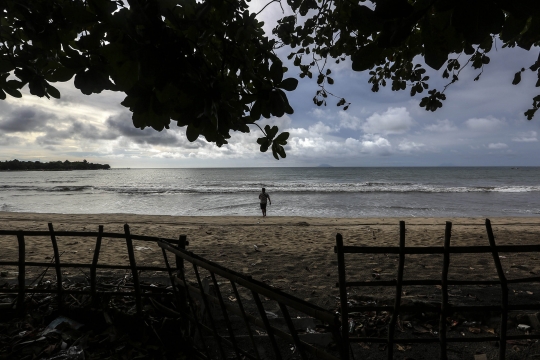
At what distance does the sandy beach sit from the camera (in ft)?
16.6

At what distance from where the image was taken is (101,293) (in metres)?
3.19

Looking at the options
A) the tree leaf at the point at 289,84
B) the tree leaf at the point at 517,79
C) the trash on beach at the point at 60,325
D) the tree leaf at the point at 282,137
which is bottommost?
the trash on beach at the point at 60,325

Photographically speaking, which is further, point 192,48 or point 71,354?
point 71,354

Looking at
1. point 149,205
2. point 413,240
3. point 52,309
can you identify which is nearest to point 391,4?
point 52,309

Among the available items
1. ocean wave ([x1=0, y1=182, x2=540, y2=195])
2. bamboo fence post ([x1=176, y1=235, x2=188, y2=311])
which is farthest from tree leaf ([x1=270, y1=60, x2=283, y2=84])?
ocean wave ([x1=0, y1=182, x2=540, y2=195])

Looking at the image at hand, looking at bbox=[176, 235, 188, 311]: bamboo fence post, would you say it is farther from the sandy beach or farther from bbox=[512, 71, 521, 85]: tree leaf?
bbox=[512, 71, 521, 85]: tree leaf

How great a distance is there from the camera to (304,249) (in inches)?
288

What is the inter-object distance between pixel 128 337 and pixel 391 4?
3349 millimetres

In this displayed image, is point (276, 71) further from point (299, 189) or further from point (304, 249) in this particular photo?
point (299, 189)

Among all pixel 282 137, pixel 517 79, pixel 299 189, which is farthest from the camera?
pixel 299 189

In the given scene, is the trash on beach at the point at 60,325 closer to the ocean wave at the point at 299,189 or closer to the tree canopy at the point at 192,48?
the tree canopy at the point at 192,48

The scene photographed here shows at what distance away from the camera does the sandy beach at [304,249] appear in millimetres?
5066

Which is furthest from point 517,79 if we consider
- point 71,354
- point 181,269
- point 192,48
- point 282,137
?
point 71,354

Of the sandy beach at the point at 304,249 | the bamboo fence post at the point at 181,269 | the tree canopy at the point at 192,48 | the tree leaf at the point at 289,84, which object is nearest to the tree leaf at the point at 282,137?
the tree canopy at the point at 192,48
